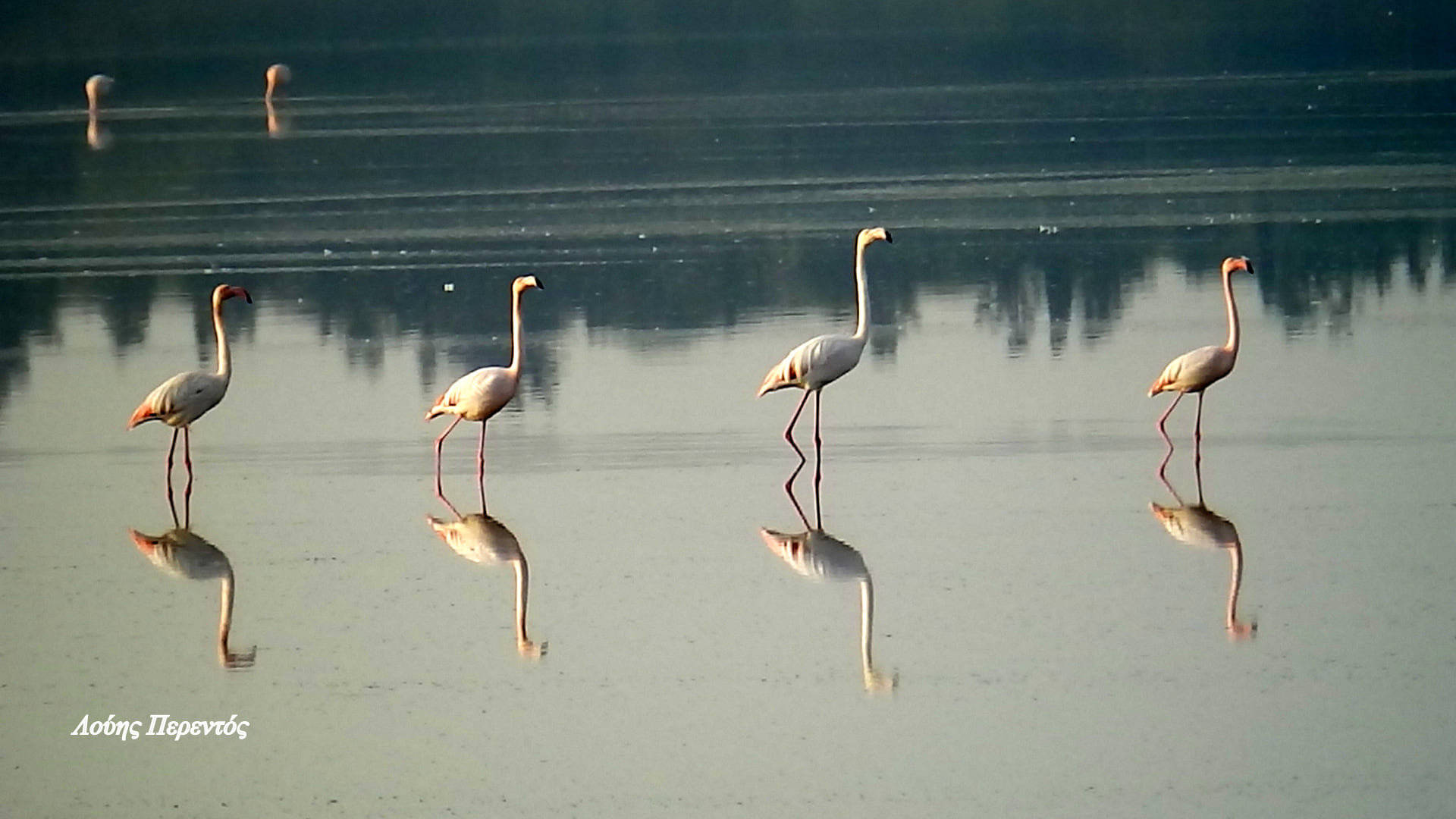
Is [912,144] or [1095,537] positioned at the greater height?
[912,144]

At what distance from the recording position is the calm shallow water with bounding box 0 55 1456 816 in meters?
7.88

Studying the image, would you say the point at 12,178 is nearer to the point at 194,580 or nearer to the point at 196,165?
the point at 196,165

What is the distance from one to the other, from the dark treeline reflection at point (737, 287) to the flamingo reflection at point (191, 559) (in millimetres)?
3884

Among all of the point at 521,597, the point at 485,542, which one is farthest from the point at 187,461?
the point at 521,597

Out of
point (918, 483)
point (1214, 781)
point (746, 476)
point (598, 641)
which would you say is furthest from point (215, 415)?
point (1214, 781)

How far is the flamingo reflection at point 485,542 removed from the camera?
1013 cm

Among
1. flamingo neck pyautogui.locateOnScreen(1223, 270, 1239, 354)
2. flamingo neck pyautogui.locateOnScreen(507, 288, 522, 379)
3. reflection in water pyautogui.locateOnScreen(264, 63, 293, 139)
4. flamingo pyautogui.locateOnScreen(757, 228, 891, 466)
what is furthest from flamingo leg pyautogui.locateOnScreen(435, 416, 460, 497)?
reflection in water pyautogui.locateOnScreen(264, 63, 293, 139)

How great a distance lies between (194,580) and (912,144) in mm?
22430

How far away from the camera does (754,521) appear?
11016 mm

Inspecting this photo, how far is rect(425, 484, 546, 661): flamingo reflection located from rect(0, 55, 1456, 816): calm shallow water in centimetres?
7

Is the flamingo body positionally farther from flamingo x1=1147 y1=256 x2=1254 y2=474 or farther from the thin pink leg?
the thin pink leg

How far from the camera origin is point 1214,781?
24.2ft

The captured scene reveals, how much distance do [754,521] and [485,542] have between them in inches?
46.5

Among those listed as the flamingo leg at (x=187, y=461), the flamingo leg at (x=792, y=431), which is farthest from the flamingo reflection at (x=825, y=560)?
the flamingo leg at (x=187, y=461)
